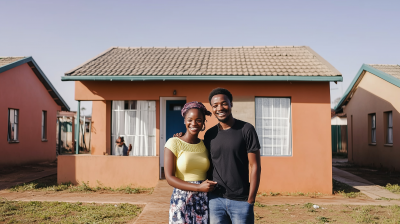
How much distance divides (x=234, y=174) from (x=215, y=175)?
180 millimetres

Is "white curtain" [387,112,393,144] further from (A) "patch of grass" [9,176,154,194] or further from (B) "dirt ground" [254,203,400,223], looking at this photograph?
(A) "patch of grass" [9,176,154,194]

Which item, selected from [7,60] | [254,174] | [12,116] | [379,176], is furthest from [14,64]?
[379,176]

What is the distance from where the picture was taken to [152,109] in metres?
10.1

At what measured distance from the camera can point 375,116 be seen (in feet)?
45.9

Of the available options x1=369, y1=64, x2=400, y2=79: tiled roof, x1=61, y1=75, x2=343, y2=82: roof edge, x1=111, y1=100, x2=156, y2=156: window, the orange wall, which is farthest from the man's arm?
x1=369, y1=64, x2=400, y2=79: tiled roof

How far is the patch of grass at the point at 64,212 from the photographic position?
594cm

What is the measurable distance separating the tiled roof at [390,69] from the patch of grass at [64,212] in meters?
11.1

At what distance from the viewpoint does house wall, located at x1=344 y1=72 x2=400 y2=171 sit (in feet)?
40.7

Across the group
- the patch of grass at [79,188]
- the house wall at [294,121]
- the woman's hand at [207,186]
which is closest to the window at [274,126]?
the house wall at [294,121]

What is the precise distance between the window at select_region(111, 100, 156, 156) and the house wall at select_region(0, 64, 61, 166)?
20.4 ft

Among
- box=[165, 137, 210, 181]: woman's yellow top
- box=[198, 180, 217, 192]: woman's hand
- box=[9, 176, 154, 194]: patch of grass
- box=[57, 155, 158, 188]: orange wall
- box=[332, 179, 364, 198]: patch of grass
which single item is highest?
box=[165, 137, 210, 181]: woman's yellow top

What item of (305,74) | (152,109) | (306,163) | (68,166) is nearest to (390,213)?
(306,163)

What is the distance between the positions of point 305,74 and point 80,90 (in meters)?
6.00

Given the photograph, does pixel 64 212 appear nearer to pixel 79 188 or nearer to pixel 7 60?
pixel 79 188
